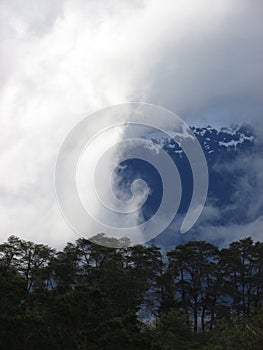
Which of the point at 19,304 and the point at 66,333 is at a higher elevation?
the point at 19,304

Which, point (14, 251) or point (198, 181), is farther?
point (14, 251)

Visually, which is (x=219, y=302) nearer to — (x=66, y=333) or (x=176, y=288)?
(x=176, y=288)

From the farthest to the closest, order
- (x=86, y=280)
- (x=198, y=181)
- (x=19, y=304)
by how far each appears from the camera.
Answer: (x=86, y=280) < (x=198, y=181) < (x=19, y=304)

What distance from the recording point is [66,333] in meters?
16.8

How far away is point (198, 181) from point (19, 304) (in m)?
12.1

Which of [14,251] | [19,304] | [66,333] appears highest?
[14,251]

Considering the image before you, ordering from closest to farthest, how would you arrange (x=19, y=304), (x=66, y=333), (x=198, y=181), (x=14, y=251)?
(x=66, y=333)
(x=19, y=304)
(x=198, y=181)
(x=14, y=251)

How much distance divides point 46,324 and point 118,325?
2964 mm

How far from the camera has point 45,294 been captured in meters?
18.4

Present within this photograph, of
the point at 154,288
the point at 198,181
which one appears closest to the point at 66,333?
the point at 198,181

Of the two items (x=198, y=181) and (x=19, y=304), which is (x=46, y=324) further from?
(x=198, y=181)

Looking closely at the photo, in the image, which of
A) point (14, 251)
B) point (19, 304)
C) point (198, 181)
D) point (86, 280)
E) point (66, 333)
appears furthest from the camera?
point (14, 251)

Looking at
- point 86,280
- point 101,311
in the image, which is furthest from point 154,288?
point 101,311

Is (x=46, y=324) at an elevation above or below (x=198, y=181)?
below
